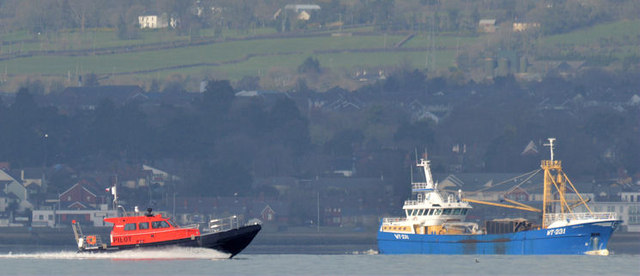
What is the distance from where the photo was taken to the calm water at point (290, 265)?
89438 mm

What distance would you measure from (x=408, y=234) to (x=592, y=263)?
70.1 feet

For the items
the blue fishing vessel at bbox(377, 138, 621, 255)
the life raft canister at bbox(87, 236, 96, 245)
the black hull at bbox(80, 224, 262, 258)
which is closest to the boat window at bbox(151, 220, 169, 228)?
the black hull at bbox(80, 224, 262, 258)

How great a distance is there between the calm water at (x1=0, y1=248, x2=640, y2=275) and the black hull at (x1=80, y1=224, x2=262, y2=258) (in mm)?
396

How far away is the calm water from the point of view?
89.4 meters

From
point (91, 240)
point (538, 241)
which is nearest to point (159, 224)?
point (91, 240)

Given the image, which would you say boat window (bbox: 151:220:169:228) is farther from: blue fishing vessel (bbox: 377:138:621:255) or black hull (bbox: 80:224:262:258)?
blue fishing vessel (bbox: 377:138:621:255)

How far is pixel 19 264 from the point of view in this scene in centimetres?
9838

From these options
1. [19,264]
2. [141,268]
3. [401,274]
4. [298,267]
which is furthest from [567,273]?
[19,264]

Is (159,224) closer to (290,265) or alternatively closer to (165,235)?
(165,235)

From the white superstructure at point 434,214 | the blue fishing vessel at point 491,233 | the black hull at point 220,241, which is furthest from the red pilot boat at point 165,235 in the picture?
the white superstructure at point 434,214

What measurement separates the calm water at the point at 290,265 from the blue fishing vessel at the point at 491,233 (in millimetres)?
2684

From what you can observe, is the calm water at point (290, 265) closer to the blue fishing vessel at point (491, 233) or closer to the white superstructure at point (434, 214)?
the blue fishing vessel at point (491, 233)

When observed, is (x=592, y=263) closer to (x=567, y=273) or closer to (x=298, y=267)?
(x=567, y=273)

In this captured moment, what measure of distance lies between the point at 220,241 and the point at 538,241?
23153mm
